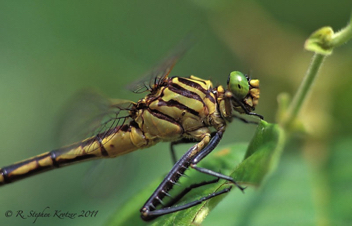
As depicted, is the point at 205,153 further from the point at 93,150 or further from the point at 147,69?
the point at 147,69

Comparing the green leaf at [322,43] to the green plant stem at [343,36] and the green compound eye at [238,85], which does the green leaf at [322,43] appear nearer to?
the green plant stem at [343,36]

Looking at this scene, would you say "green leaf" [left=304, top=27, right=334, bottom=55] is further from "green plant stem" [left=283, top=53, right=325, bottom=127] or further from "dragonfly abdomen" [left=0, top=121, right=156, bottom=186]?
"dragonfly abdomen" [left=0, top=121, right=156, bottom=186]

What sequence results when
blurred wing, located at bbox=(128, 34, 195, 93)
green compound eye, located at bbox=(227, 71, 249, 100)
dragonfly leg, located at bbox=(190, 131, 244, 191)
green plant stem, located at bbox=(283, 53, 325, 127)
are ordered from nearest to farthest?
green plant stem, located at bbox=(283, 53, 325, 127)
dragonfly leg, located at bbox=(190, 131, 244, 191)
green compound eye, located at bbox=(227, 71, 249, 100)
blurred wing, located at bbox=(128, 34, 195, 93)

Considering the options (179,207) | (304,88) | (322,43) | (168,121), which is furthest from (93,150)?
(322,43)

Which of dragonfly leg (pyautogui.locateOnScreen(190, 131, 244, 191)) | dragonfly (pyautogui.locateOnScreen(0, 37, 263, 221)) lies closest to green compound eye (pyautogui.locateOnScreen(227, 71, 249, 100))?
dragonfly (pyautogui.locateOnScreen(0, 37, 263, 221))

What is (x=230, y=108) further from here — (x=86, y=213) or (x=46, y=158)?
(x=86, y=213)

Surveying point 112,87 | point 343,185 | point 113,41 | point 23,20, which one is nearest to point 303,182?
point 343,185
